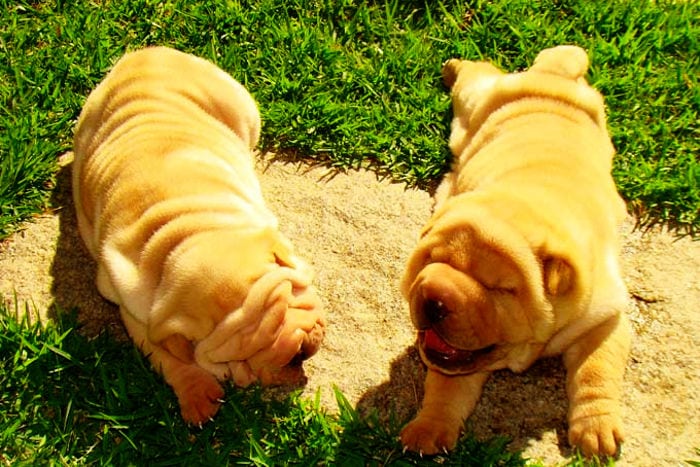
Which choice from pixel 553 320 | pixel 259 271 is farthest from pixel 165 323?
pixel 553 320

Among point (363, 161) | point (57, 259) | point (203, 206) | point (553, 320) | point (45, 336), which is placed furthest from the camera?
point (363, 161)

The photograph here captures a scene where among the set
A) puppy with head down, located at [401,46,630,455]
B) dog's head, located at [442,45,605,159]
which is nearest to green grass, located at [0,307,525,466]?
puppy with head down, located at [401,46,630,455]

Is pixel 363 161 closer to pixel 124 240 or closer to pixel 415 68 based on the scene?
pixel 415 68

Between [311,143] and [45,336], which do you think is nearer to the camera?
[45,336]

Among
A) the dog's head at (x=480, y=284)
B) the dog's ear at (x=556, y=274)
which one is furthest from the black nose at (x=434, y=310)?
the dog's ear at (x=556, y=274)

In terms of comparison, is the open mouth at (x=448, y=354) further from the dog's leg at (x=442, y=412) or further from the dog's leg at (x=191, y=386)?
the dog's leg at (x=191, y=386)
